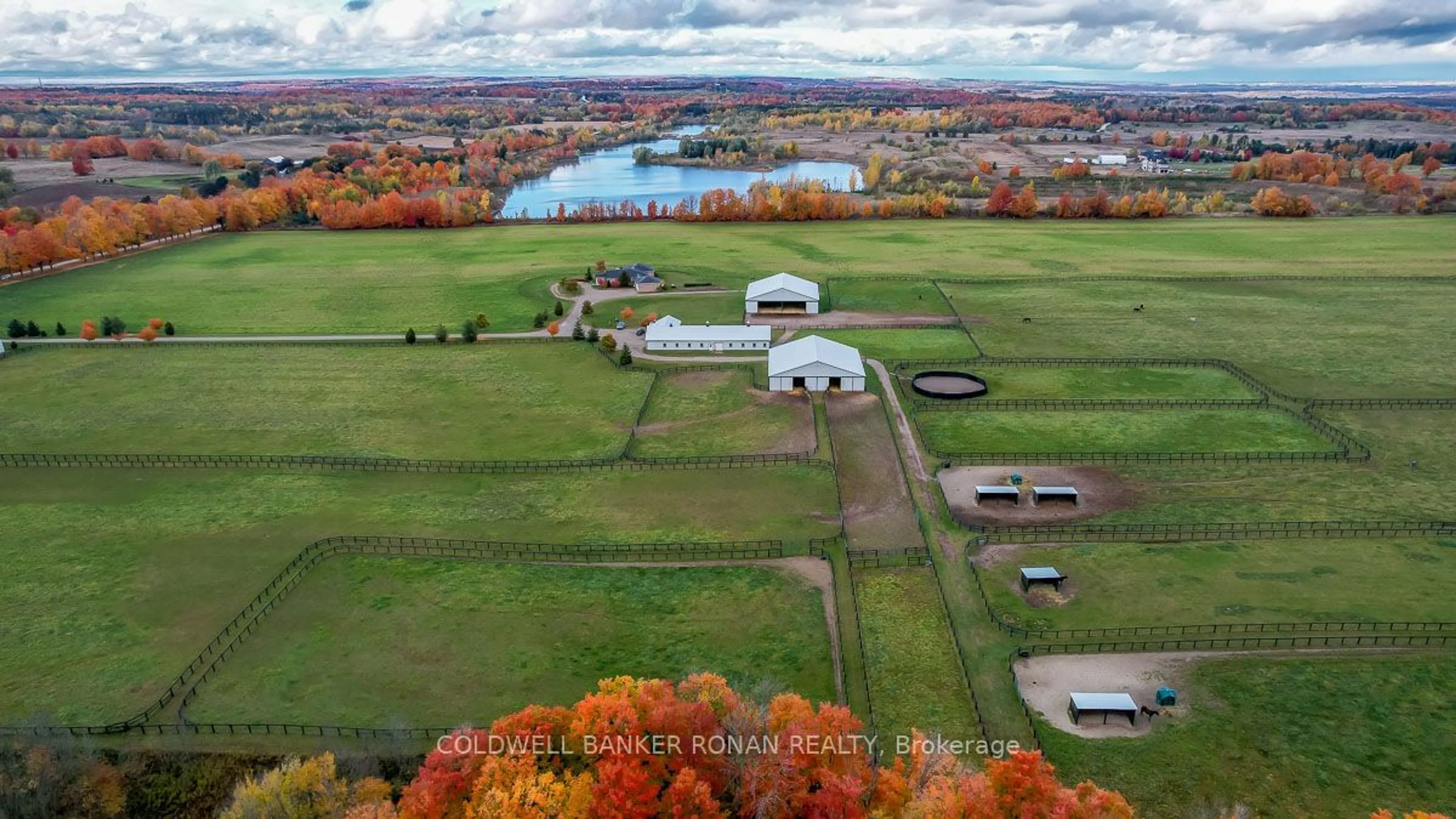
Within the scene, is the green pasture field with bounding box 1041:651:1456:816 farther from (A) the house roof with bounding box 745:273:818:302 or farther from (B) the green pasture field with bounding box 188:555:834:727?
(A) the house roof with bounding box 745:273:818:302

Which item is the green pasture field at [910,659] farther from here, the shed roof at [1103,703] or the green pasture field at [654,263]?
the green pasture field at [654,263]

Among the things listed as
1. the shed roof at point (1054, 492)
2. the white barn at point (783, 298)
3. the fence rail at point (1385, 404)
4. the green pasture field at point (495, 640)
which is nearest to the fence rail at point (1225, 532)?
the shed roof at point (1054, 492)

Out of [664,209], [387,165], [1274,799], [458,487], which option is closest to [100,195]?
[387,165]

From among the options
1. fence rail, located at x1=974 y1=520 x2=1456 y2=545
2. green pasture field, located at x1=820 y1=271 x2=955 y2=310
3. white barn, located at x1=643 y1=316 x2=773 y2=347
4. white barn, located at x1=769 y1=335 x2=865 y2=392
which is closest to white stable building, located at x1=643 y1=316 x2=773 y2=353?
white barn, located at x1=643 y1=316 x2=773 y2=347

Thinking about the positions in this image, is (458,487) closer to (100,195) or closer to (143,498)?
(143,498)

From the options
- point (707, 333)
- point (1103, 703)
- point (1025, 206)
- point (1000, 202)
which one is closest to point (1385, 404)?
point (1103, 703)

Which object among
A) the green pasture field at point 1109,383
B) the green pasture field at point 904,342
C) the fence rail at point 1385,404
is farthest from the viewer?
the green pasture field at point 904,342

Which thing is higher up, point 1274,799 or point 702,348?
point 702,348
